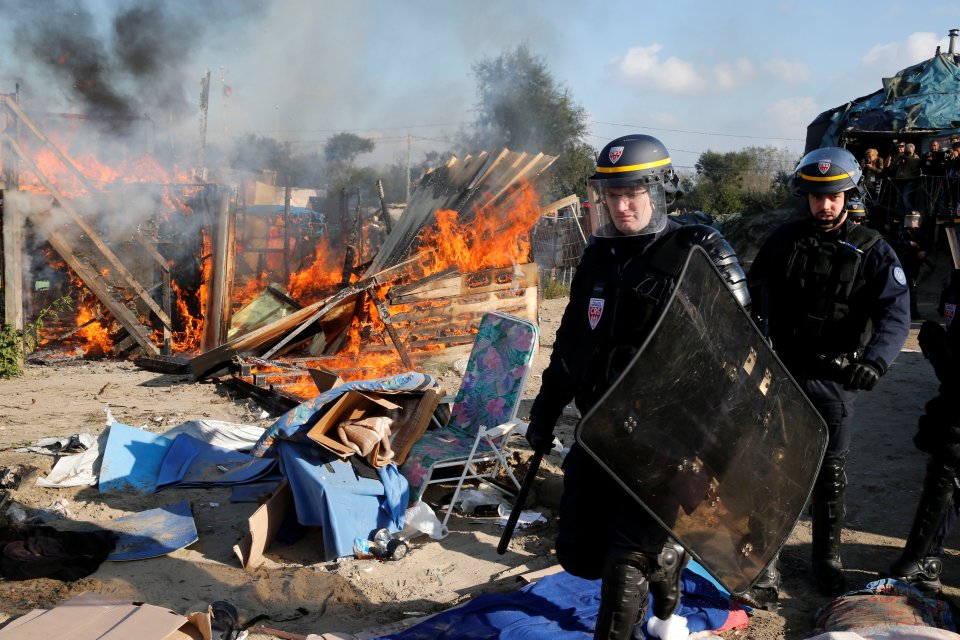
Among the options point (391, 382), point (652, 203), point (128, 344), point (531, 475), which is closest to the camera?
point (652, 203)

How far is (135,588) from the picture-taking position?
3814 mm

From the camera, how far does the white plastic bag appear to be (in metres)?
4.48

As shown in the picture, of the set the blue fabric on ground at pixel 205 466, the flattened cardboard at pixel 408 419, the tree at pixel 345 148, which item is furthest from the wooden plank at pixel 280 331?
the tree at pixel 345 148

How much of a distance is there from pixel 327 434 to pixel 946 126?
17439mm

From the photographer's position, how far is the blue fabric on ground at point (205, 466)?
5332 millimetres

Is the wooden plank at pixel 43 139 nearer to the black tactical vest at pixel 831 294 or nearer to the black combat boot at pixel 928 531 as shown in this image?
the black tactical vest at pixel 831 294

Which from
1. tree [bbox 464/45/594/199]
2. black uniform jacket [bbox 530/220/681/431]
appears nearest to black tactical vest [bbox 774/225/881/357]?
black uniform jacket [bbox 530/220/681/431]

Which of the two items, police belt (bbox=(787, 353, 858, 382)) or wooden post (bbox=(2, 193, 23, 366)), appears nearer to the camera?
police belt (bbox=(787, 353, 858, 382))

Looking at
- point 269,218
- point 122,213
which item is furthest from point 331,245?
point 122,213

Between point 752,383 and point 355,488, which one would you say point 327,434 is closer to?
point 355,488

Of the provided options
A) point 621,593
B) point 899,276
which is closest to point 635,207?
point 621,593

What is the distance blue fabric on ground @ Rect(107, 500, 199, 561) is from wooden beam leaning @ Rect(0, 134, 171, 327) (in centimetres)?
594

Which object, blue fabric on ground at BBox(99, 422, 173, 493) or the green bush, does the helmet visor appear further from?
the green bush

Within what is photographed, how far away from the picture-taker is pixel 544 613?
135 inches
